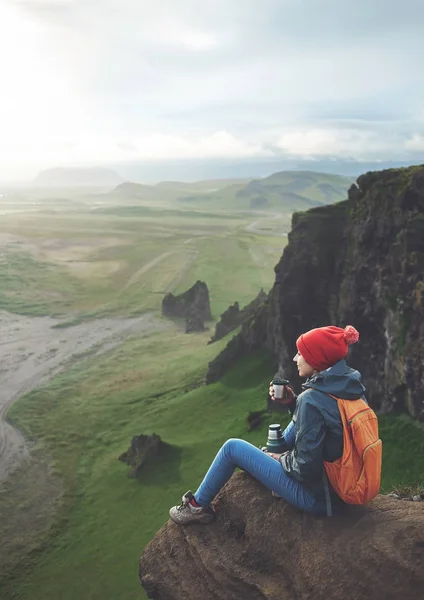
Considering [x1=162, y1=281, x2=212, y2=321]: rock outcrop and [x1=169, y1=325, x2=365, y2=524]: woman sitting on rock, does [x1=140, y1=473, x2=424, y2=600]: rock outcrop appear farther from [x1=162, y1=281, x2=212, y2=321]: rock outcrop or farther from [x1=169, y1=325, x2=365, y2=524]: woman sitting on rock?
[x1=162, y1=281, x2=212, y2=321]: rock outcrop

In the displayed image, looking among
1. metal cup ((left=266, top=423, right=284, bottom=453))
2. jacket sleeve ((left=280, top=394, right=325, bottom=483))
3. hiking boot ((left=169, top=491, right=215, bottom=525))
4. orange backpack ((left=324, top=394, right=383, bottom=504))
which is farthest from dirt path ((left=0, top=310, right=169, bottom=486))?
orange backpack ((left=324, top=394, right=383, bottom=504))

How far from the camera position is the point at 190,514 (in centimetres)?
1061

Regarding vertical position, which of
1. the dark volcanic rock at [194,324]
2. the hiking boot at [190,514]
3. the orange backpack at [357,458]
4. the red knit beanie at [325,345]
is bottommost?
the dark volcanic rock at [194,324]

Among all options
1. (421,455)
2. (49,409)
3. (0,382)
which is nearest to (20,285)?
(0,382)

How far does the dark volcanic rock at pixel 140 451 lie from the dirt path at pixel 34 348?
13131mm

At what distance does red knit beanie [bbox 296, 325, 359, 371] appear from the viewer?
28.5 ft

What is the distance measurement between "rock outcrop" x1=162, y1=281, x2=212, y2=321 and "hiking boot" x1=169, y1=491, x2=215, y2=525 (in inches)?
4012

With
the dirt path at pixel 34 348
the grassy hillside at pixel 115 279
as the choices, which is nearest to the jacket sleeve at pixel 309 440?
the dirt path at pixel 34 348

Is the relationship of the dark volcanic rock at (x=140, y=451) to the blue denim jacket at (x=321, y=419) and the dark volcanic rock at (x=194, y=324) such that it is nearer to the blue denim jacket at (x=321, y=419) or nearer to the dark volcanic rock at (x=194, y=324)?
the blue denim jacket at (x=321, y=419)

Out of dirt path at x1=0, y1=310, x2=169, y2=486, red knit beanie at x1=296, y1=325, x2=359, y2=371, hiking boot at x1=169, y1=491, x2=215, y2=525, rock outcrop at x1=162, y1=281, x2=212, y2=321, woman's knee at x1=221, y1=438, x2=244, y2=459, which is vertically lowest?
dirt path at x1=0, y1=310, x2=169, y2=486

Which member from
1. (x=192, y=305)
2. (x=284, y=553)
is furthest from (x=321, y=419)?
(x=192, y=305)

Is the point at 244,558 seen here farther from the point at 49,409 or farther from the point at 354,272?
the point at 49,409

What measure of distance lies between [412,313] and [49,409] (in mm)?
52604

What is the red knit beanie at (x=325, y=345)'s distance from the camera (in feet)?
28.5
